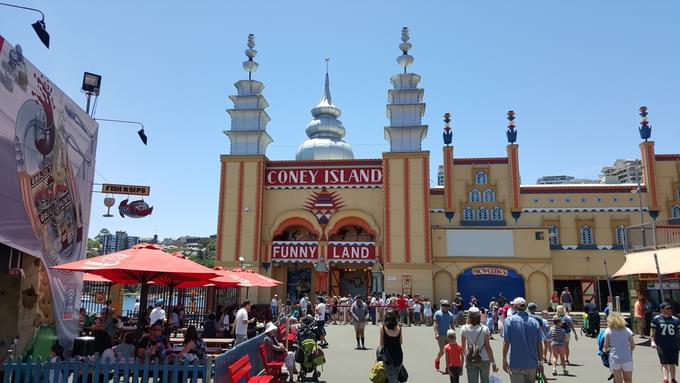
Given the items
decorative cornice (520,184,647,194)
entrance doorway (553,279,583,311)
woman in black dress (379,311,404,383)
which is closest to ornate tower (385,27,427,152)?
decorative cornice (520,184,647,194)

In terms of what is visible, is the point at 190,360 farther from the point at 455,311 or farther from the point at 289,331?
the point at 455,311

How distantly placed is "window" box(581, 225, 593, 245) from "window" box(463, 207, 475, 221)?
22.5 ft

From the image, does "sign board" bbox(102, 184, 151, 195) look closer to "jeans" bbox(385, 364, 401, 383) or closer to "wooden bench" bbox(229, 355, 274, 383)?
"wooden bench" bbox(229, 355, 274, 383)

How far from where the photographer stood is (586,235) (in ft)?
106

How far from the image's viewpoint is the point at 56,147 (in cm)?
1229

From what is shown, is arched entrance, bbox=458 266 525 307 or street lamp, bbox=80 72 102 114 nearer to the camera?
street lamp, bbox=80 72 102 114

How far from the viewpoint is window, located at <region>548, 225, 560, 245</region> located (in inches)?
1281

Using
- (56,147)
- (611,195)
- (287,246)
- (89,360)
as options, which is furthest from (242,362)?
(611,195)

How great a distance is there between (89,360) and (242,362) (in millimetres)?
2183

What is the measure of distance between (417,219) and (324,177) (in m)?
6.50

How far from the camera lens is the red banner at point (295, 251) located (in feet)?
103

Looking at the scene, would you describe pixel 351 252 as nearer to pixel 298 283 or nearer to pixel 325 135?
pixel 298 283

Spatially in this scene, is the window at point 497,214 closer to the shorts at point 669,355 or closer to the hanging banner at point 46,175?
the shorts at point 669,355

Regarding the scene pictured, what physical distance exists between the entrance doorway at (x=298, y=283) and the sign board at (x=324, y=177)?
546 centimetres
